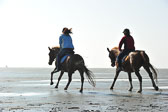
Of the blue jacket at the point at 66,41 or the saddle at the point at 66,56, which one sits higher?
the blue jacket at the point at 66,41

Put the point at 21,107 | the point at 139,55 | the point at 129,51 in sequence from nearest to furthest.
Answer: the point at 21,107
the point at 139,55
the point at 129,51

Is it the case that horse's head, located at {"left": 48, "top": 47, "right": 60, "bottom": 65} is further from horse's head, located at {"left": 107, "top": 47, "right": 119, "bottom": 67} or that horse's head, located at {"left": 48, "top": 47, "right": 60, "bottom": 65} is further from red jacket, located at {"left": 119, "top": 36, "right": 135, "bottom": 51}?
red jacket, located at {"left": 119, "top": 36, "right": 135, "bottom": 51}

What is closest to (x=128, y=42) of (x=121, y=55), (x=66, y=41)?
(x=121, y=55)

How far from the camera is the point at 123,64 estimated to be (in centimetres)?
1479

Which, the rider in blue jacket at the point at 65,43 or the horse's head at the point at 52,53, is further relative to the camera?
the horse's head at the point at 52,53

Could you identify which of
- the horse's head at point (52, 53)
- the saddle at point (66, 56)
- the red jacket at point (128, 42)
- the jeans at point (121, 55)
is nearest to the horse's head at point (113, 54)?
the jeans at point (121, 55)

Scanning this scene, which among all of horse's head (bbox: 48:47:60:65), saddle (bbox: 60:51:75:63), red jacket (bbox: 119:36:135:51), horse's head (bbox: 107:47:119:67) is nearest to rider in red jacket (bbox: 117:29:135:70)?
red jacket (bbox: 119:36:135:51)

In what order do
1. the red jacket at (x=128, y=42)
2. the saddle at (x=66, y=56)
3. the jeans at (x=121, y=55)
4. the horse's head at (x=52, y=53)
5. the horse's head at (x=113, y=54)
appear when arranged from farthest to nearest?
the horse's head at (x=52, y=53) < the horse's head at (x=113, y=54) < the jeans at (x=121, y=55) < the red jacket at (x=128, y=42) < the saddle at (x=66, y=56)

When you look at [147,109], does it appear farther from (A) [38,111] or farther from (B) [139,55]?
(B) [139,55]

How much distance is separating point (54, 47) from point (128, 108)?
8.89 metres

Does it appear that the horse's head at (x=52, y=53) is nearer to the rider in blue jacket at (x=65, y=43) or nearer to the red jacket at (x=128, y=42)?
the rider in blue jacket at (x=65, y=43)

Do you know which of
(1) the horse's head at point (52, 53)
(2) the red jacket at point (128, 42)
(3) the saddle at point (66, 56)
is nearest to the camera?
(3) the saddle at point (66, 56)

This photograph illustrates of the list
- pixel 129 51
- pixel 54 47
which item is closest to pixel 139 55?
pixel 129 51

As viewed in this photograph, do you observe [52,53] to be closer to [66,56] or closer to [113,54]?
[66,56]
